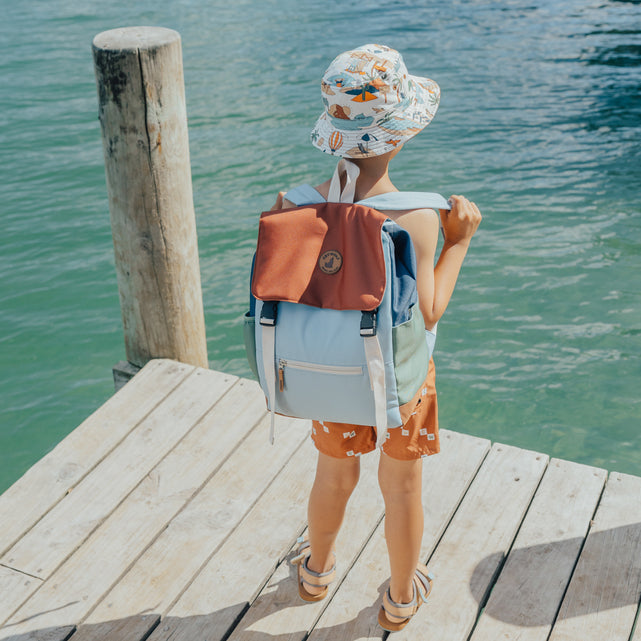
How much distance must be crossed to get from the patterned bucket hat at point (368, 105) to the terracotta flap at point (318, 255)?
0.55 ft

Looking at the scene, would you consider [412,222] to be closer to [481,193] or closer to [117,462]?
[117,462]

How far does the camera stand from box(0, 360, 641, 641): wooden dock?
8.99 feet

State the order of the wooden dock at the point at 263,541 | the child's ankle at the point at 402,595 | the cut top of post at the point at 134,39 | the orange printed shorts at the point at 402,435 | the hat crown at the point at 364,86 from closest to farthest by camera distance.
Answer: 1. the hat crown at the point at 364,86
2. the orange printed shorts at the point at 402,435
3. the child's ankle at the point at 402,595
4. the wooden dock at the point at 263,541
5. the cut top of post at the point at 134,39

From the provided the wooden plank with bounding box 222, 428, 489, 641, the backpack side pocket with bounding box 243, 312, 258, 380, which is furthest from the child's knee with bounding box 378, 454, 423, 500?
the wooden plank with bounding box 222, 428, 489, 641

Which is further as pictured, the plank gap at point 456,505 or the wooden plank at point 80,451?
the wooden plank at point 80,451

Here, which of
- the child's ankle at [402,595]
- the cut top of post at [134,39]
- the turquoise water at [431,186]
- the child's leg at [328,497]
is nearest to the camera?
the child's leg at [328,497]

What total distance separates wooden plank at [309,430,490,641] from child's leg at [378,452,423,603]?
316mm

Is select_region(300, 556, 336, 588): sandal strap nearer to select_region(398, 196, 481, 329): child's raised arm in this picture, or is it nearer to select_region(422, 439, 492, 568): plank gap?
select_region(422, 439, 492, 568): plank gap

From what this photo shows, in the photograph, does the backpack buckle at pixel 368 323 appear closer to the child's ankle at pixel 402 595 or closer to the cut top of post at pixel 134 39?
the child's ankle at pixel 402 595

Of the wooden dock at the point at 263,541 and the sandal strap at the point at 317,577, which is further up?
the sandal strap at the point at 317,577

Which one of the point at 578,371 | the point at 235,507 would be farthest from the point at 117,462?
the point at 578,371

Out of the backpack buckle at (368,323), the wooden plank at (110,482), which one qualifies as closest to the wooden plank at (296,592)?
the wooden plank at (110,482)

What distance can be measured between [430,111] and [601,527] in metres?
1.85

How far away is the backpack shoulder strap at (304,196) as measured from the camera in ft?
7.13
